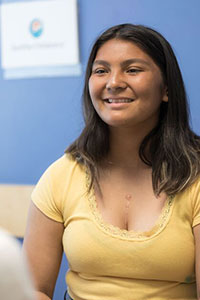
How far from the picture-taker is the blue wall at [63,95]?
1646mm

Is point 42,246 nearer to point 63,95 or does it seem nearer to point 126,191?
point 126,191

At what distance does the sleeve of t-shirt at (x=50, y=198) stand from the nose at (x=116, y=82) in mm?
291

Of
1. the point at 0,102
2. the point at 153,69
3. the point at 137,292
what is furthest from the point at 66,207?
the point at 0,102

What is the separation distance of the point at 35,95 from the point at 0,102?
18cm

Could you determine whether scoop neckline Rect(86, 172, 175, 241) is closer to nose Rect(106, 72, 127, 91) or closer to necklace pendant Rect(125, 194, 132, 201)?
necklace pendant Rect(125, 194, 132, 201)

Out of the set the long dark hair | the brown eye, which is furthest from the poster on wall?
the brown eye

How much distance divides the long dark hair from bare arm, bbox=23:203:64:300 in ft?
0.56

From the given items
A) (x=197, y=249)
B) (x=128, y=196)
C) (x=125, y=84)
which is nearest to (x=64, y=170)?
(x=128, y=196)

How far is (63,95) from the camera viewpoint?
189 centimetres

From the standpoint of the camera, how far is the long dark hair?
116 cm

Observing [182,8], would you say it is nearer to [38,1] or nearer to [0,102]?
[38,1]

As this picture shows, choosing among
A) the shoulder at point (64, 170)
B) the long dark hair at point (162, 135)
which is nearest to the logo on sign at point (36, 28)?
the long dark hair at point (162, 135)

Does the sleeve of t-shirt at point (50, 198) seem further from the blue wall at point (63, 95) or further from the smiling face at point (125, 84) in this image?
the blue wall at point (63, 95)

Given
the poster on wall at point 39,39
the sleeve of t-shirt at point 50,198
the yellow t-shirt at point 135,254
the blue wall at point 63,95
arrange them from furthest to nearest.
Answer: the poster on wall at point 39,39, the blue wall at point 63,95, the sleeve of t-shirt at point 50,198, the yellow t-shirt at point 135,254
